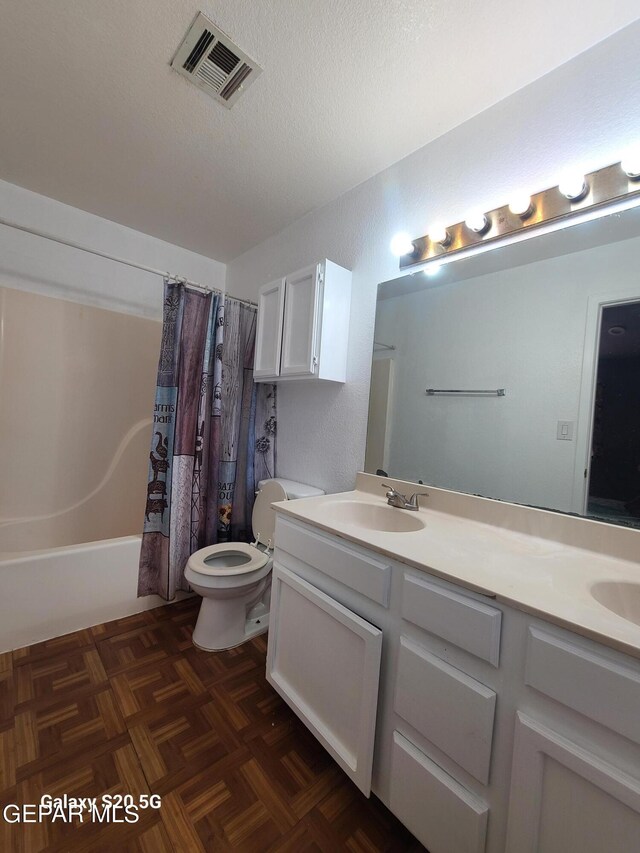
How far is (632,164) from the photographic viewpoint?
3.22ft

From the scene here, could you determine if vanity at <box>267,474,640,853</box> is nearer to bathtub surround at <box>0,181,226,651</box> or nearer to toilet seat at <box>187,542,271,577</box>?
toilet seat at <box>187,542,271,577</box>

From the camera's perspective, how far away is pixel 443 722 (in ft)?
2.57

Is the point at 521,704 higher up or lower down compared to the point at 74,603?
higher up

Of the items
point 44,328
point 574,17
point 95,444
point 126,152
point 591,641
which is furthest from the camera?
point 95,444

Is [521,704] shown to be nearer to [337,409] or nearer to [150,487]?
[337,409]

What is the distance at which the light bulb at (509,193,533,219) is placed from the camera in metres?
1.18

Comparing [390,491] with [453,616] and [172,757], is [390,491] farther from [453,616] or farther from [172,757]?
[172,757]

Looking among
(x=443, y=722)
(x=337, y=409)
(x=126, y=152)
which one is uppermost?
(x=126, y=152)

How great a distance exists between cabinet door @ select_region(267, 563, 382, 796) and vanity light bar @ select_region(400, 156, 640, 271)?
1.39 metres

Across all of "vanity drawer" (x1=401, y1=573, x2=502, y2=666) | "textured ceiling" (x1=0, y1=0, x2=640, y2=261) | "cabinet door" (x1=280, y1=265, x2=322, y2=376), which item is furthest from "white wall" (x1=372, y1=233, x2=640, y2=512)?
"textured ceiling" (x1=0, y1=0, x2=640, y2=261)

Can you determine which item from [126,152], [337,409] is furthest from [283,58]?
[337,409]

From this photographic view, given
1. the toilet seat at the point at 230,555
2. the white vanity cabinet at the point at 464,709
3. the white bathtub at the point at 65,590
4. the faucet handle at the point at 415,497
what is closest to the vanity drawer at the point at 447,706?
the white vanity cabinet at the point at 464,709

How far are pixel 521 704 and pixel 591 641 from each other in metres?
0.21

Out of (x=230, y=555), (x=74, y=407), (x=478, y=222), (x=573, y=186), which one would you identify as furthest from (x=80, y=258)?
(x=573, y=186)
